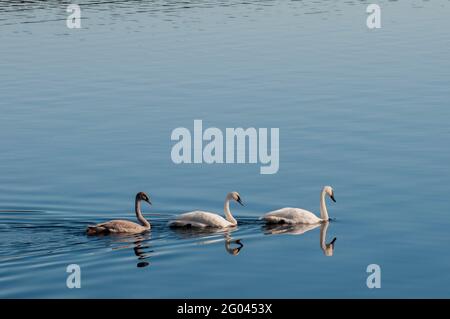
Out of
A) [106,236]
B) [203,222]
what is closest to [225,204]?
[203,222]

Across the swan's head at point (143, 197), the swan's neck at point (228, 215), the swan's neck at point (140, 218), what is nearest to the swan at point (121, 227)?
the swan's neck at point (140, 218)

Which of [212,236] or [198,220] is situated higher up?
[198,220]

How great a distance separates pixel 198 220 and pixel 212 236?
0.49 meters

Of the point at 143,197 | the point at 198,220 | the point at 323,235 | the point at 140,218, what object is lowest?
the point at 323,235

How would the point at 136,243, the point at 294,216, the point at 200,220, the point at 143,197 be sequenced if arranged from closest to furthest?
the point at 136,243 < the point at 200,220 < the point at 294,216 < the point at 143,197

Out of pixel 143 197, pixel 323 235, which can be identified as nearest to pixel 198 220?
pixel 143 197

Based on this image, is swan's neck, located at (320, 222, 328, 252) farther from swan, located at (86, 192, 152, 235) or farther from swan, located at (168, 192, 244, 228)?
swan, located at (86, 192, 152, 235)

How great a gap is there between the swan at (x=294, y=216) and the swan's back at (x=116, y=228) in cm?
302

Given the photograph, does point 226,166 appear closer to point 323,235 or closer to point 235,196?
point 235,196

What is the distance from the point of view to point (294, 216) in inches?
1174

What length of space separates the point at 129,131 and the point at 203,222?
12.3 meters

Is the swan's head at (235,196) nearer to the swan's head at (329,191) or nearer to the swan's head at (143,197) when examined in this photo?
the swan's head at (143,197)

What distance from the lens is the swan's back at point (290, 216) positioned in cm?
2956

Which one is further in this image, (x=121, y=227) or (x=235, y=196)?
(x=235, y=196)
